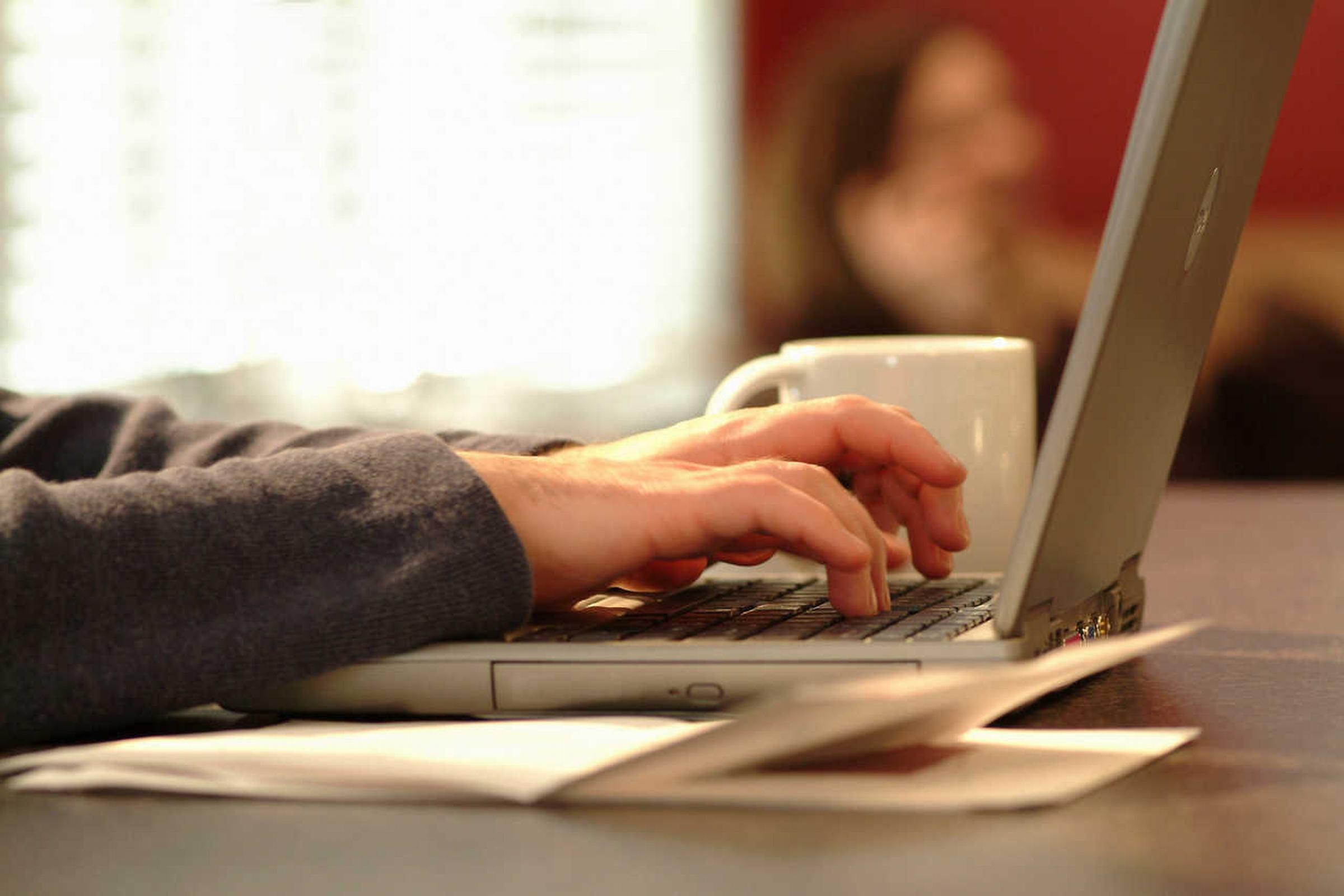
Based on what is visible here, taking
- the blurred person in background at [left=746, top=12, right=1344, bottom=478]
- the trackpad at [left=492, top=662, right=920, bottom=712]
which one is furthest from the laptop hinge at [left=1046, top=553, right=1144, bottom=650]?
the blurred person in background at [left=746, top=12, right=1344, bottom=478]

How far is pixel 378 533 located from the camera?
577mm

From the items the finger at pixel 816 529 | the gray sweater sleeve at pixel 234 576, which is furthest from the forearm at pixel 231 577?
the finger at pixel 816 529

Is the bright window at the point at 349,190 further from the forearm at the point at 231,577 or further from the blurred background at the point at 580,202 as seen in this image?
the forearm at the point at 231,577

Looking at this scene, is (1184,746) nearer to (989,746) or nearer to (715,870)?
(989,746)

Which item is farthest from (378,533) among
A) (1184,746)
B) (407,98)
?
(407,98)

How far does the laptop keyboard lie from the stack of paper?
0.24 ft

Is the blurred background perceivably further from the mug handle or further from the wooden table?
the wooden table

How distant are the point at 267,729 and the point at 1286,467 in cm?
323

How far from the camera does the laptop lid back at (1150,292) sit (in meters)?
0.51

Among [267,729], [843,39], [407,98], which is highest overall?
[843,39]

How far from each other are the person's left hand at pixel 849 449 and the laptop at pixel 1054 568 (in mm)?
106

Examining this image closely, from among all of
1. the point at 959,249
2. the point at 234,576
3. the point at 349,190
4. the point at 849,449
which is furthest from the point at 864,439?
the point at 959,249

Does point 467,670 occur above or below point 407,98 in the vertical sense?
below

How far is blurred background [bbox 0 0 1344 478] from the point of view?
82.0 inches
